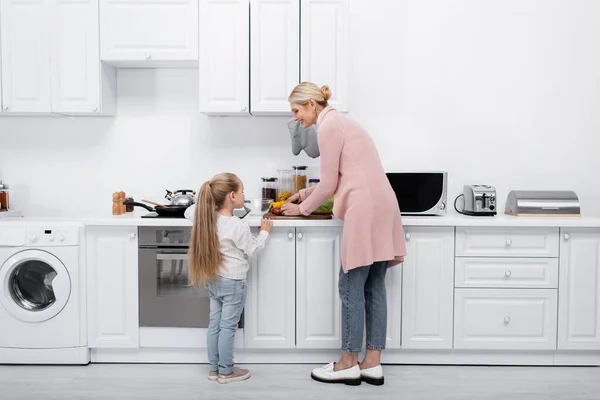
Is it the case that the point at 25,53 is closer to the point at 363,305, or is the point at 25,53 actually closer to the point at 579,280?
the point at 363,305

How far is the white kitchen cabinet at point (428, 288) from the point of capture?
3.05 metres

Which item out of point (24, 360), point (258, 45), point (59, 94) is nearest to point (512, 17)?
point (258, 45)

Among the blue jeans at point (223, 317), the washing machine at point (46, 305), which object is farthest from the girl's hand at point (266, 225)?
the washing machine at point (46, 305)

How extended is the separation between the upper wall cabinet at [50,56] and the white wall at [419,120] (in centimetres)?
32

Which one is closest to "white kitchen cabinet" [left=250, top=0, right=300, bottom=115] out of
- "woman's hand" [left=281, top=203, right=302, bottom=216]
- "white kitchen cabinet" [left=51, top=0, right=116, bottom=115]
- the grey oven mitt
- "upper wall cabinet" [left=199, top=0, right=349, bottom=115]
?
"upper wall cabinet" [left=199, top=0, right=349, bottom=115]

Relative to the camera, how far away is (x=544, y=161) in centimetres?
364

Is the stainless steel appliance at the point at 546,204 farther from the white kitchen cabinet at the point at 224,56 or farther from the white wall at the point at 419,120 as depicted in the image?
the white kitchen cabinet at the point at 224,56

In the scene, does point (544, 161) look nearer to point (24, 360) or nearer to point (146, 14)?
point (146, 14)

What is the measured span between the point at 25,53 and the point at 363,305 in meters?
2.40

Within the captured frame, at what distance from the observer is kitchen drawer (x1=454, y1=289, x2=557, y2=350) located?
3.06m

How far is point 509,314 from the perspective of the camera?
306 centimetres

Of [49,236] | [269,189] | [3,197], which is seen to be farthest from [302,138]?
[3,197]

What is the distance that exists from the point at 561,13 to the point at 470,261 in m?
1.76

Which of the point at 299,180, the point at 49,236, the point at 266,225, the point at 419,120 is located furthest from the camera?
the point at 419,120
